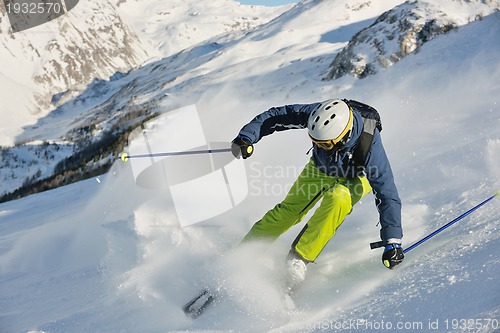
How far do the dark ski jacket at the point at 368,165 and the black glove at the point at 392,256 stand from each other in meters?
0.06

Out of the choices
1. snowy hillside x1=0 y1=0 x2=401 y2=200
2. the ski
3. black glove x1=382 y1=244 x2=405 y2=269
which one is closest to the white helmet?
black glove x1=382 y1=244 x2=405 y2=269

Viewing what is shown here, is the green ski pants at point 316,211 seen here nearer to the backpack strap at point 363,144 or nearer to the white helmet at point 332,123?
the backpack strap at point 363,144

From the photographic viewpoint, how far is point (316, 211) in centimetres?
429

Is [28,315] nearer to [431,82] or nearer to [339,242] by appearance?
[339,242]

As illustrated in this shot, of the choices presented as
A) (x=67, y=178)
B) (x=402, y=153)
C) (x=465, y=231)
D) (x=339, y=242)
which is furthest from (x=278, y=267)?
(x=67, y=178)

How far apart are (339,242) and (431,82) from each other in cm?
593

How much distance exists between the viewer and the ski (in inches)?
164

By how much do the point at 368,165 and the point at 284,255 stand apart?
1.34m

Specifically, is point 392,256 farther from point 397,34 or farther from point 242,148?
point 397,34

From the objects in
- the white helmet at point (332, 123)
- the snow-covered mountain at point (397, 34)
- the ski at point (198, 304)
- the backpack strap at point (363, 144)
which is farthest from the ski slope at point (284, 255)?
the snow-covered mountain at point (397, 34)

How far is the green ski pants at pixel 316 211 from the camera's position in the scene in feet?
13.7

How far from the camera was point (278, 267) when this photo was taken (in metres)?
4.40

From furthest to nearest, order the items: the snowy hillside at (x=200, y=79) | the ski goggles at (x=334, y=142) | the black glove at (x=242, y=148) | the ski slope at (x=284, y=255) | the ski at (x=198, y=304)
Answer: the snowy hillside at (x=200, y=79)
the black glove at (x=242, y=148)
the ski at (x=198, y=304)
the ski goggles at (x=334, y=142)
the ski slope at (x=284, y=255)

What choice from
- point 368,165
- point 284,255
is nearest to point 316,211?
point 368,165
